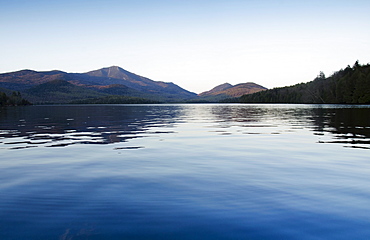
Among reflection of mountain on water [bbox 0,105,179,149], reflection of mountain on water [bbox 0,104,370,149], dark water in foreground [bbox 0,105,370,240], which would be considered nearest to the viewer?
dark water in foreground [bbox 0,105,370,240]

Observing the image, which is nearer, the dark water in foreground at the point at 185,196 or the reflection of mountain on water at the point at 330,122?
the dark water in foreground at the point at 185,196

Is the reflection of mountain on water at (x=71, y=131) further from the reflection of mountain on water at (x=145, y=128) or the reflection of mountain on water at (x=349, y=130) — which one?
the reflection of mountain on water at (x=349, y=130)

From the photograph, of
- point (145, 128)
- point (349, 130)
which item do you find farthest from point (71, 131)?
point (349, 130)

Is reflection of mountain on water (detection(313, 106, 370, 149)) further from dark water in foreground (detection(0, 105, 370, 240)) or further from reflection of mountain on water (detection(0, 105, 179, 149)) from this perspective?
reflection of mountain on water (detection(0, 105, 179, 149))

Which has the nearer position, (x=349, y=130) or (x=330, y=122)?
(x=349, y=130)

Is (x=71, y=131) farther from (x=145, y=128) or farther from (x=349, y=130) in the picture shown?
(x=349, y=130)

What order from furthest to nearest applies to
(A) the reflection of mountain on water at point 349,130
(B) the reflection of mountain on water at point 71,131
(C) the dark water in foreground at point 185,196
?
(B) the reflection of mountain on water at point 71,131, (A) the reflection of mountain on water at point 349,130, (C) the dark water in foreground at point 185,196

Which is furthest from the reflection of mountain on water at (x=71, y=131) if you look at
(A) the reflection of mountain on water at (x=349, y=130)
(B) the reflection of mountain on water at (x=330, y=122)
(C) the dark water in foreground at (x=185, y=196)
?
(A) the reflection of mountain on water at (x=349, y=130)

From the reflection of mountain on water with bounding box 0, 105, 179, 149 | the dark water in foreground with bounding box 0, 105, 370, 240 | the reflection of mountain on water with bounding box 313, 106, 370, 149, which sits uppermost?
the dark water in foreground with bounding box 0, 105, 370, 240

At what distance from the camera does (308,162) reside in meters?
15.2

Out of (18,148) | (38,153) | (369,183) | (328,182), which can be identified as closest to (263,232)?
(328,182)

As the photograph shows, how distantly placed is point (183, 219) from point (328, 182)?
6446mm

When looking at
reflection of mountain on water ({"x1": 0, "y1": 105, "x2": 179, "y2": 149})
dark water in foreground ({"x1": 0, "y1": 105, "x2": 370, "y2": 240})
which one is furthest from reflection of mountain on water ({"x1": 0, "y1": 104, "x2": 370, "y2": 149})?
dark water in foreground ({"x1": 0, "y1": 105, "x2": 370, "y2": 240})

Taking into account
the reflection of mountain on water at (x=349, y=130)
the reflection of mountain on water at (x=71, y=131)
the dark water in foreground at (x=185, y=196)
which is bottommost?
the reflection of mountain on water at (x=71, y=131)
